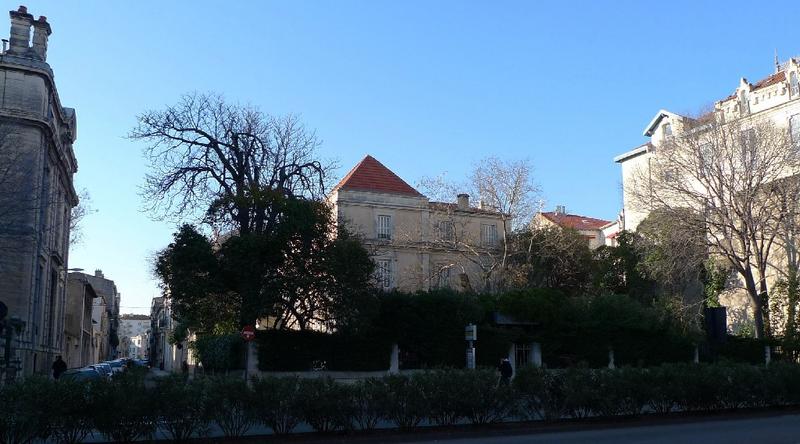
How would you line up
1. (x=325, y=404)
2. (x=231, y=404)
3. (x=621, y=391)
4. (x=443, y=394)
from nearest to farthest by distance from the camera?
(x=231, y=404) → (x=325, y=404) → (x=443, y=394) → (x=621, y=391)

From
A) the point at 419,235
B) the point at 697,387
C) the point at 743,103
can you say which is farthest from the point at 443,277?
the point at 697,387

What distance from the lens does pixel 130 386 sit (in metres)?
12.1

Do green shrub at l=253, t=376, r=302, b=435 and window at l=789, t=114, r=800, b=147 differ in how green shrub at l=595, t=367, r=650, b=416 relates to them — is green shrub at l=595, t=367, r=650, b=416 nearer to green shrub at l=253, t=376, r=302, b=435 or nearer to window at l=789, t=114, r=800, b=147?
green shrub at l=253, t=376, r=302, b=435

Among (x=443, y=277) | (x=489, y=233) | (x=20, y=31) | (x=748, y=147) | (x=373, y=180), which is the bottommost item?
(x=443, y=277)

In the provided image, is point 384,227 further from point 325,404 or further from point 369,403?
point 325,404

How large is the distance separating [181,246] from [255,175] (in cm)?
686

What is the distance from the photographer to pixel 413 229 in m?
45.1

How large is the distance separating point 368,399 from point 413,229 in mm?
31213

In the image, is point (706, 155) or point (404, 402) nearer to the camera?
point (404, 402)

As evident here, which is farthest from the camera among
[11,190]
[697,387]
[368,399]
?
[11,190]

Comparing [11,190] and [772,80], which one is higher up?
[772,80]

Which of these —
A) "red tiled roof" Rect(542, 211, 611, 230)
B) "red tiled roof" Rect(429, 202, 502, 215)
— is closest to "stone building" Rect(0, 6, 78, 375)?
"red tiled roof" Rect(429, 202, 502, 215)

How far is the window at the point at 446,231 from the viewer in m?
42.2

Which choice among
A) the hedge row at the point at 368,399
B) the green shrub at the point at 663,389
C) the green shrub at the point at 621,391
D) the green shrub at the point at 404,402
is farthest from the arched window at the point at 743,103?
the green shrub at the point at 404,402
